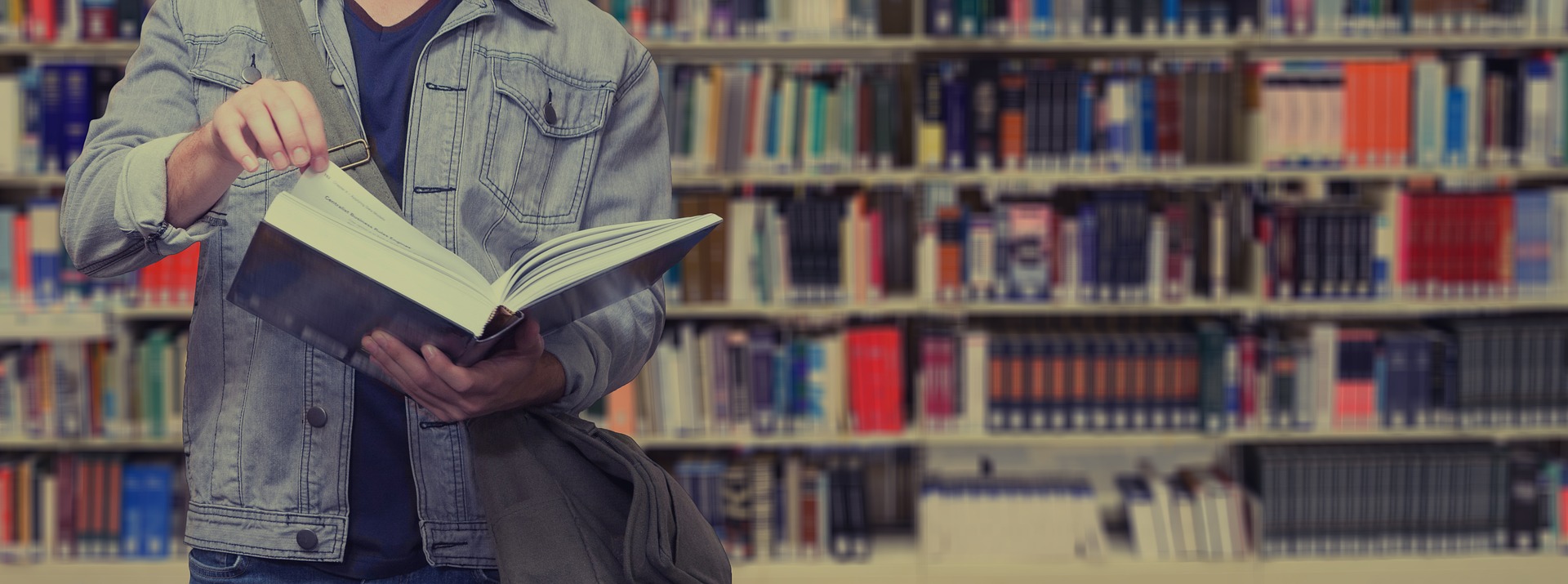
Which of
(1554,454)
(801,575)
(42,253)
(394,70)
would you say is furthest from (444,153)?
(1554,454)

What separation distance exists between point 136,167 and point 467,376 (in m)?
0.26

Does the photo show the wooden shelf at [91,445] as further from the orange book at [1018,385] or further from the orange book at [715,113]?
the orange book at [1018,385]

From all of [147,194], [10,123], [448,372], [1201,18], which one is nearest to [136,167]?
[147,194]

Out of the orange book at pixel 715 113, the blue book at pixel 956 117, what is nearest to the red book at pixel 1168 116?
the blue book at pixel 956 117

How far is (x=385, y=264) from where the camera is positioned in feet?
2.44

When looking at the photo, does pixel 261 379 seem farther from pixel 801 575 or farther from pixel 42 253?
pixel 42 253

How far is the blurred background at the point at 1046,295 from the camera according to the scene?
112 inches

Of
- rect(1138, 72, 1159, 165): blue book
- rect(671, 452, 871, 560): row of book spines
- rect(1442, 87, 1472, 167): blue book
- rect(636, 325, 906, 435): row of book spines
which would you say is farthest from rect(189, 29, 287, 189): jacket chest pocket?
rect(1442, 87, 1472, 167): blue book

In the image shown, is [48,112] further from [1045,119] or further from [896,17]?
[1045,119]

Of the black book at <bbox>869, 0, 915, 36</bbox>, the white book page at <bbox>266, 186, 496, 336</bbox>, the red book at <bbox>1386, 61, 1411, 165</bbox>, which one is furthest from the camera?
the black book at <bbox>869, 0, 915, 36</bbox>

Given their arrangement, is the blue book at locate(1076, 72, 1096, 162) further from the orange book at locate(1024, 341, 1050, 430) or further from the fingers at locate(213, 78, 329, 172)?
the fingers at locate(213, 78, 329, 172)

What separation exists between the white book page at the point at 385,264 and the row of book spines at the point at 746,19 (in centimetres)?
211

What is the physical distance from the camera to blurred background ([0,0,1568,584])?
283 cm

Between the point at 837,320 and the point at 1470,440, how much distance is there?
1638 millimetres
